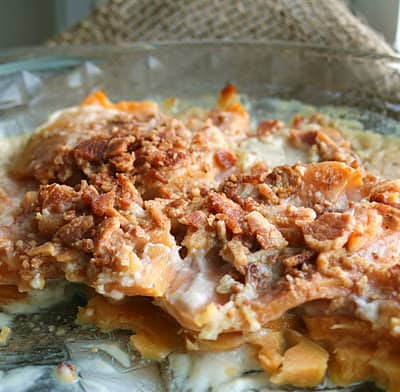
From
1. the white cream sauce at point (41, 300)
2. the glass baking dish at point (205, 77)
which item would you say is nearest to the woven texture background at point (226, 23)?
the glass baking dish at point (205, 77)

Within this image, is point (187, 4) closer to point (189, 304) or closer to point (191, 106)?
point (191, 106)

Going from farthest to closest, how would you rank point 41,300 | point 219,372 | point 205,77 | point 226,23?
point 226,23 → point 205,77 → point 41,300 → point 219,372

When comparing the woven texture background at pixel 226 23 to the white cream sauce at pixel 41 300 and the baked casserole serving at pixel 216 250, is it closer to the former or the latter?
the baked casserole serving at pixel 216 250

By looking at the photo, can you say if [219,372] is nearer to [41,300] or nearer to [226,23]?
[41,300]

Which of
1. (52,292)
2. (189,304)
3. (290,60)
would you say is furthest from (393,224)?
(290,60)

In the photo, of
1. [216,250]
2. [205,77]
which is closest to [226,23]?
[205,77]
